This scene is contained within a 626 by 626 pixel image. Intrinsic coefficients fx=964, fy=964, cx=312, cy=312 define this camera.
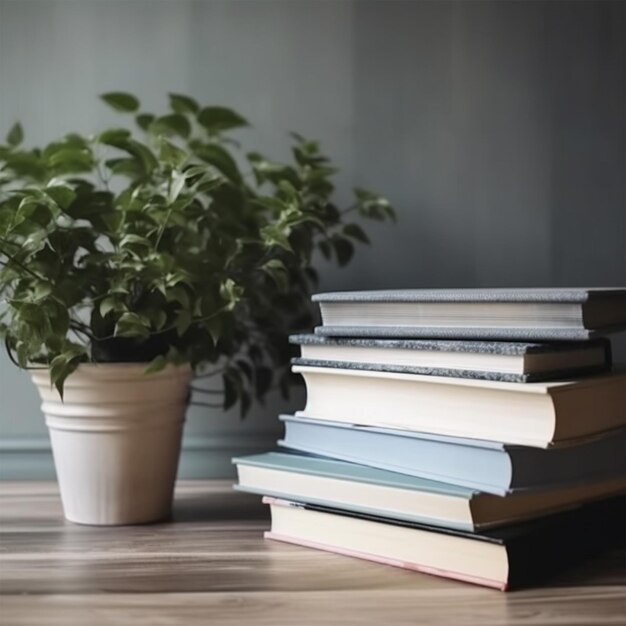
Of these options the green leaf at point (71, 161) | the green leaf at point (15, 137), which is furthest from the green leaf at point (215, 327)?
the green leaf at point (15, 137)

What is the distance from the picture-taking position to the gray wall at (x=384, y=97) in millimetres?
1190

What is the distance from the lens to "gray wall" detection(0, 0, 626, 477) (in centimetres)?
119

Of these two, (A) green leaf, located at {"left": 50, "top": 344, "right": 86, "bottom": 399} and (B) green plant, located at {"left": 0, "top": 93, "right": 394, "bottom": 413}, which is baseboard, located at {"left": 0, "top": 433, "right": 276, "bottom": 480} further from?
(A) green leaf, located at {"left": 50, "top": 344, "right": 86, "bottom": 399}

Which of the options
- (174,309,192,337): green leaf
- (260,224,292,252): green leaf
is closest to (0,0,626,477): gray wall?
(260,224,292,252): green leaf

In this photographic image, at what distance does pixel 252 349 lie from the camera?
116 cm

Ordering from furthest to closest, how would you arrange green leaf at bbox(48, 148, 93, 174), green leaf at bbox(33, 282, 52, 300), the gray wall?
1. the gray wall
2. green leaf at bbox(48, 148, 93, 174)
3. green leaf at bbox(33, 282, 52, 300)

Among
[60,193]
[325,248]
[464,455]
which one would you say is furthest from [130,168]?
A: [464,455]

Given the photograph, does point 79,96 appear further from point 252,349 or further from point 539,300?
point 539,300

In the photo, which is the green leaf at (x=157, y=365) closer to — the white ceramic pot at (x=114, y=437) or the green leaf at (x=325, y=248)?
the white ceramic pot at (x=114, y=437)

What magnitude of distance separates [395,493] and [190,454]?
17.5 inches

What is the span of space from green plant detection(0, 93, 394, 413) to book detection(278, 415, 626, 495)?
5.7 inches

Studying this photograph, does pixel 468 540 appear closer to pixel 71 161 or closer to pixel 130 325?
pixel 130 325

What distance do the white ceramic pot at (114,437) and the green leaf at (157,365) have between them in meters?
0.02

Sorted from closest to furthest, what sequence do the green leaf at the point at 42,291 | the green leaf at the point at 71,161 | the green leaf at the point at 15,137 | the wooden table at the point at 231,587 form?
1. the wooden table at the point at 231,587
2. the green leaf at the point at 42,291
3. the green leaf at the point at 71,161
4. the green leaf at the point at 15,137
